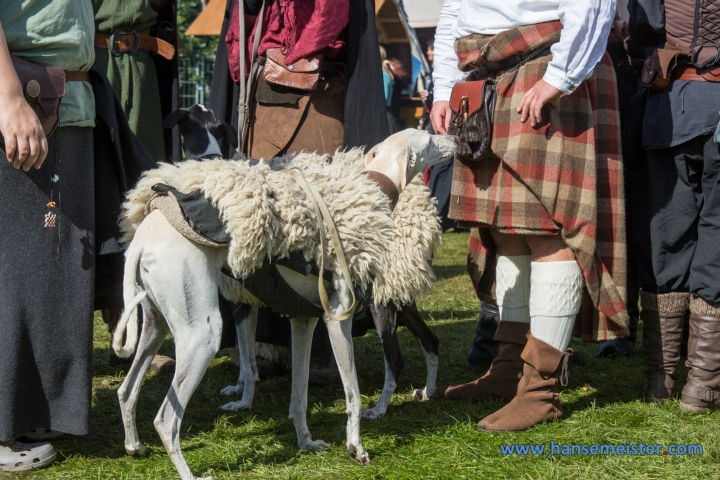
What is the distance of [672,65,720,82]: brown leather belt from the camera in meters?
3.60

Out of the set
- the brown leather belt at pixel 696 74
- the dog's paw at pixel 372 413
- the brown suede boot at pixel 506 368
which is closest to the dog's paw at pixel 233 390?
the dog's paw at pixel 372 413

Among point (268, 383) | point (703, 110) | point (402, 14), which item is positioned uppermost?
point (402, 14)

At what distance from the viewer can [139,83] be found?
459cm

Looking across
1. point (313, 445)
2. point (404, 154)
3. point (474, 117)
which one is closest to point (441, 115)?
point (474, 117)

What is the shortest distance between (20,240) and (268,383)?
1769 millimetres

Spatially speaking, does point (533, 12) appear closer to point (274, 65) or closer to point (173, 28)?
point (274, 65)

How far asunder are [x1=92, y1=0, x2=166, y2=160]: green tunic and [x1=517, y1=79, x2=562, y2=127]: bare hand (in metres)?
2.45

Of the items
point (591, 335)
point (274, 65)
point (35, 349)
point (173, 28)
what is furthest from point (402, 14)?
point (35, 349)

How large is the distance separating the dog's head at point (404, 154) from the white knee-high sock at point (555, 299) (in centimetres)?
70

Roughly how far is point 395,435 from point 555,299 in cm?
95

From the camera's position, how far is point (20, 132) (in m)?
2.52

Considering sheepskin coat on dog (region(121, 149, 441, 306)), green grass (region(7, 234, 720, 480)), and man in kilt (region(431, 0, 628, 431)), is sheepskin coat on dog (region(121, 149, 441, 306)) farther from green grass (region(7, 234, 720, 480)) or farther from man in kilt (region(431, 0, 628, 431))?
green grass (region(7, 234, 720, 480))

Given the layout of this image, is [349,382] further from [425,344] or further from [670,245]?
[670,245]

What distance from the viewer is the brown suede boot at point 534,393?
3406 millimetres
